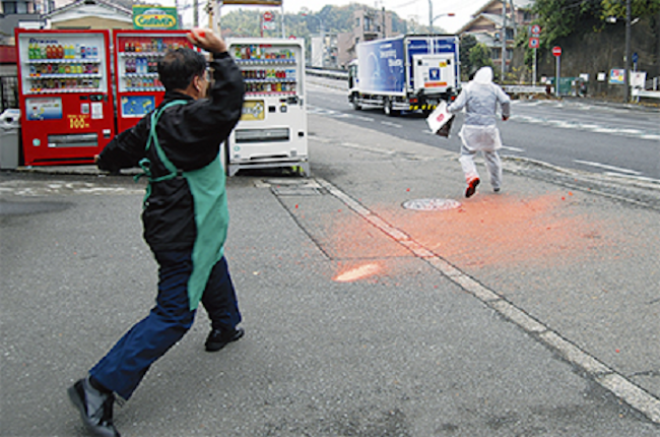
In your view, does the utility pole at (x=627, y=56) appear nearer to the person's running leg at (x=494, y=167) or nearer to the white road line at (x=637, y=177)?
the white road line at (x=637, y=177)

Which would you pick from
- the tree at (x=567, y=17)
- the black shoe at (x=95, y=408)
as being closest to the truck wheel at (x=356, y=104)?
the tree at (x=567, y=17)

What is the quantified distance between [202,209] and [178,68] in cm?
77

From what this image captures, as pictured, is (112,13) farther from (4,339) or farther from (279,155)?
(4,339)

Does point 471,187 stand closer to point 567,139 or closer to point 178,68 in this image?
point 178,68

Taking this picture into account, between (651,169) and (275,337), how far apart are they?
10539 millimetres

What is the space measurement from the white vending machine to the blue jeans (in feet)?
25.2

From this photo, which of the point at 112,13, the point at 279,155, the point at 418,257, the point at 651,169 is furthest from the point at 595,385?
the point at 112,13

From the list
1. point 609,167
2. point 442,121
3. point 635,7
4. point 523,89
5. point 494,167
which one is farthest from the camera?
point 523,89

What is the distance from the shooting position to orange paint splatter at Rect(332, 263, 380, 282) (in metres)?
5.86

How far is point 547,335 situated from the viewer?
15.0ft

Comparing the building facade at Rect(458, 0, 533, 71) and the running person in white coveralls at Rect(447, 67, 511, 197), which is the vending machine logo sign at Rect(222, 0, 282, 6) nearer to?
the running person in white coveralls at Rect(447, 67, 511, 197)

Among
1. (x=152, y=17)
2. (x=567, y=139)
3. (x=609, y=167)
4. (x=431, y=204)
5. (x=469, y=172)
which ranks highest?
(x=152, y=17)

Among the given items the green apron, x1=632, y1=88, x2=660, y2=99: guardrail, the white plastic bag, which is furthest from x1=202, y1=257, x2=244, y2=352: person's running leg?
x1=632, y1=88, x2=660, y2=99: guardrail

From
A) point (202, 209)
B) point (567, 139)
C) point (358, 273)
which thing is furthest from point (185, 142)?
Result: point (567, 139)
